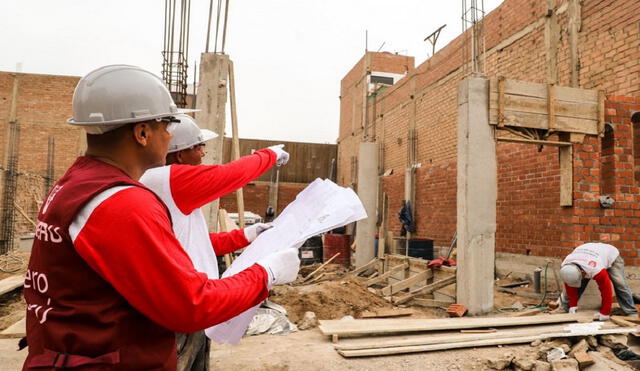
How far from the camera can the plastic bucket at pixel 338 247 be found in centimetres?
1234

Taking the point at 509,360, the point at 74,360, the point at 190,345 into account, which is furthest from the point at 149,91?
the point at 509,360

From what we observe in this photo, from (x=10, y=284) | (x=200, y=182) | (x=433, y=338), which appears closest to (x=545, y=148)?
(x=433, y=338)

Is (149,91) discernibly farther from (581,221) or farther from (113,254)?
(581,221)

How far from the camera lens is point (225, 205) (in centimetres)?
2188

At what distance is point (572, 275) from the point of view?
18.7ft

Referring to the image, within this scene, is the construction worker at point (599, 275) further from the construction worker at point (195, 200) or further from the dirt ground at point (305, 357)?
the construction worker at point (195, 200)

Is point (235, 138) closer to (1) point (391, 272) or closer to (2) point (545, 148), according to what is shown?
(1) point (391, 272)

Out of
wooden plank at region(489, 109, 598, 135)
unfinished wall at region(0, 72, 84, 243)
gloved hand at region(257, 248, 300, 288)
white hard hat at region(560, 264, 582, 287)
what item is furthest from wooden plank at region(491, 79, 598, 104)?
unfinished wall at region(0, 72, 84, 243)

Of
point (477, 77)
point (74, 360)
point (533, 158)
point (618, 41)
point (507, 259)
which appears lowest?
point (507, 259)

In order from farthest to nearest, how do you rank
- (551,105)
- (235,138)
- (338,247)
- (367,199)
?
(338,247)
(367,199)
(551,105)
(235,138)

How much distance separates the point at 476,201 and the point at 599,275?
180cm

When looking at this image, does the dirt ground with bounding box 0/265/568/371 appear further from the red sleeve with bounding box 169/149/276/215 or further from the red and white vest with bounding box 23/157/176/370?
the red and white vest with bounding box 23/157/176/370

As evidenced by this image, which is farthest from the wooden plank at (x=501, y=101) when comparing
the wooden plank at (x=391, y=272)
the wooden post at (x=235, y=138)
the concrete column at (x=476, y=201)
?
the wooden post at (x=235, y=138)

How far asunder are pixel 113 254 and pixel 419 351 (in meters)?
4.07
